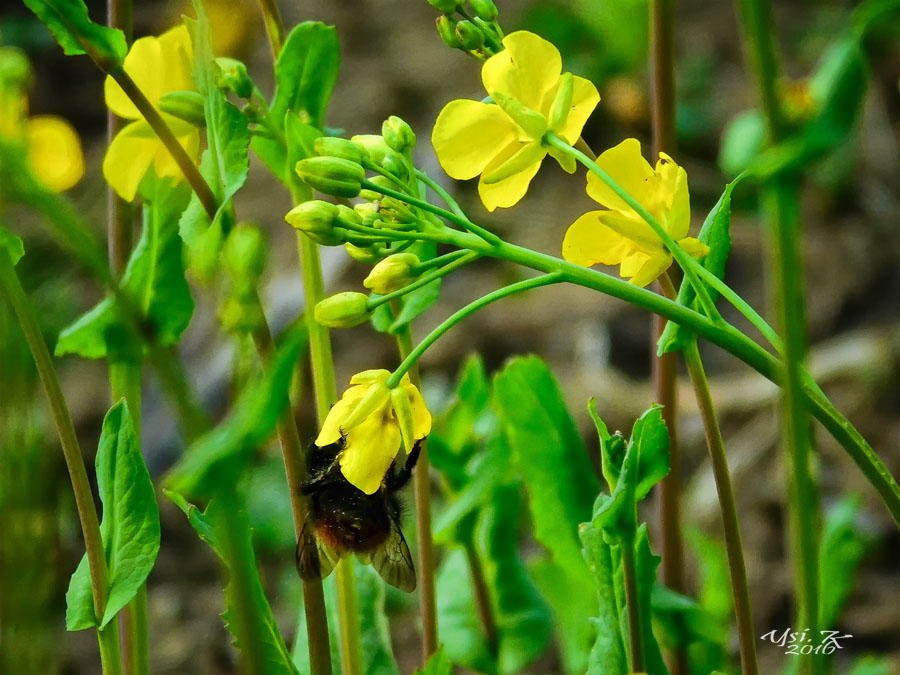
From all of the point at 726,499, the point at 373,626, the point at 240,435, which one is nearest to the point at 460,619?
the point at 373,626

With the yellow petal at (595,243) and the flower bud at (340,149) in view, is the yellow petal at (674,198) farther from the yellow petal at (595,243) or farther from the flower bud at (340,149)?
the flower bud at (340,149)

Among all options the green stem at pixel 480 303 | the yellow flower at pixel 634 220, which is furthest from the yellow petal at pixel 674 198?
the green stem at pixel 480 303

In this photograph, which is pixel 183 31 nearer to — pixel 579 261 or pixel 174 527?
pixel 579 261

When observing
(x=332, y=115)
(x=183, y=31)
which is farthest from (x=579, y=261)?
(x=332, y=115)

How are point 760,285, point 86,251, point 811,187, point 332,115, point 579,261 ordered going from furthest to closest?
point 332,115, point 811,187, point 760,285, point 579,261, point 86,251

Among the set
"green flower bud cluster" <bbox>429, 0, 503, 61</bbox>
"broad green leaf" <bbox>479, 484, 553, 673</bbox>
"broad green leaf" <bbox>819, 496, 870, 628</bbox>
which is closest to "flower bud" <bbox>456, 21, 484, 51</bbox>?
"green flower bud cluster" <bbox>429, 0, 503, 61</bbox>
